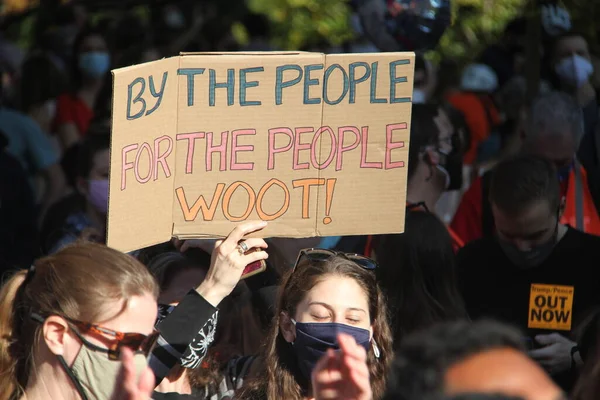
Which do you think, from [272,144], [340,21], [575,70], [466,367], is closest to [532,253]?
[272,144]

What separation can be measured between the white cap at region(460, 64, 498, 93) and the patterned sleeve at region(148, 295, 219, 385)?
6543 mm

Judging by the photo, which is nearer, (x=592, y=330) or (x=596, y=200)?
(x=592, y=330)

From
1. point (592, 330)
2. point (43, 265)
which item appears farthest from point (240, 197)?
point (592, 330)

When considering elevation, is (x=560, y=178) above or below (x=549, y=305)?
above

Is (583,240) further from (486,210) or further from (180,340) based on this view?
(180,340)

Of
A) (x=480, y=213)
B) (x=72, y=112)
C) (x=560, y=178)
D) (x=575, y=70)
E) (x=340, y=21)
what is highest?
(x=340, y=21)

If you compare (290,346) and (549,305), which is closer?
(290,346)

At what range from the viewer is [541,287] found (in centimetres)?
480

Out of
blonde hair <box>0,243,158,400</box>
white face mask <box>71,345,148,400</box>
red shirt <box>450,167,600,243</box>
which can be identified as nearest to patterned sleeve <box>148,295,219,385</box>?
blonde hair <box>0,243,158,400</box>

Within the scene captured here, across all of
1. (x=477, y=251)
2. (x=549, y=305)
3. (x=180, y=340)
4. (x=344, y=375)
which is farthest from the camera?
(x=477, y=251)

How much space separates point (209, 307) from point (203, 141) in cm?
54

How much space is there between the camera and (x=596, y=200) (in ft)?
18.7

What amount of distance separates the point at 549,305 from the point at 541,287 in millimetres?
83

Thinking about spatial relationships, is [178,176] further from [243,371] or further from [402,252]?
[402,252]
